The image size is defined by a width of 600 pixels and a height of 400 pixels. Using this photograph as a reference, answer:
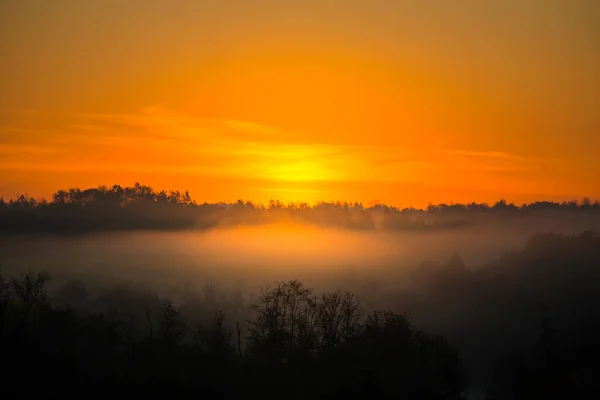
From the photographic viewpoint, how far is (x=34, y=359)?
67.7 meters

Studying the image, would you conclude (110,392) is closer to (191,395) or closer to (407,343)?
(191,395)

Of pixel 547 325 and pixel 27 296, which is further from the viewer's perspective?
pixel 547 325

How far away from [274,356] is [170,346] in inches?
462

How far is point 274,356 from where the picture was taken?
256 feet

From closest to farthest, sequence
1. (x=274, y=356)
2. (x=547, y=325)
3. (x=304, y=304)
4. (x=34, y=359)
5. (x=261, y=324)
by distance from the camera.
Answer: (x=34, y=359), (x=274, y=356), (x=261, y=324), (x=304, y=304), (x=547, y=325)

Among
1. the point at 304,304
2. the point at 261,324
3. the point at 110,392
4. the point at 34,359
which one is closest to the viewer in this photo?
the point at 110,392

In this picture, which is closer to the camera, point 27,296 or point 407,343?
point 407,343

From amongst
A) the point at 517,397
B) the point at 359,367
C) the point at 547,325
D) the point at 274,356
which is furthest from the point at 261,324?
the point at 547,325

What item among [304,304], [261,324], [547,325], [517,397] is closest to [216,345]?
[261,324]

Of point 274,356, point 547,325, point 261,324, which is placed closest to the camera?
point 274,356

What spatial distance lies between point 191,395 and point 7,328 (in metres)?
34.2

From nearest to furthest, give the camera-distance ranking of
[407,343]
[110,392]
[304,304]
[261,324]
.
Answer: [110,392] → [407,343] → [261,324] → [304,304]

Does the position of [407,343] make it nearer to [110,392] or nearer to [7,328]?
→ [110,392]

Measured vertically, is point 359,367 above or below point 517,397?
above
